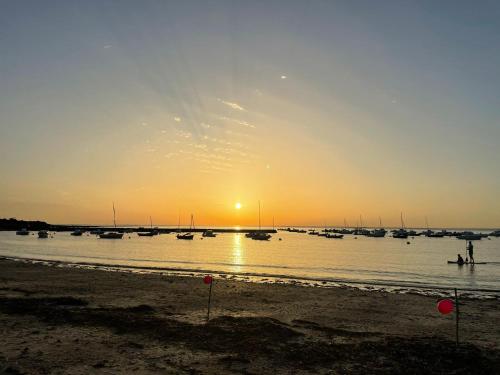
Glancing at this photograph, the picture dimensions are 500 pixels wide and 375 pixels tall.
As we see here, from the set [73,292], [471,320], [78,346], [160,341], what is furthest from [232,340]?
[73,292]

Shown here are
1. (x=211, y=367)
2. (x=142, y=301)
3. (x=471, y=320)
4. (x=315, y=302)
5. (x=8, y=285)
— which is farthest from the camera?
(x=8, y=285)

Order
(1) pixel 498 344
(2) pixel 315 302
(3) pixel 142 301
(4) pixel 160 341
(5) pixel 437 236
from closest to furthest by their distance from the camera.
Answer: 1. (4) pixel 160 341
2. (1) pixel 498 344
3. (3) pixel 142 301
4. (2) pixel 315 302
5. (5) pixel 437 236

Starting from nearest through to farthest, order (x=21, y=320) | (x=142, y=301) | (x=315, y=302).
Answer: (x=21, y=320) < (x=142, y=301) < (x=315, y=302)

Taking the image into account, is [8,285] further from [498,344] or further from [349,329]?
[498,344]

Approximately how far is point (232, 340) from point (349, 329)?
569 cm

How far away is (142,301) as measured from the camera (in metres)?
22.6

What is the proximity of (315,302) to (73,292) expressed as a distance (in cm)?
1537

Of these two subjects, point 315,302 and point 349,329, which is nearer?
point 349,329

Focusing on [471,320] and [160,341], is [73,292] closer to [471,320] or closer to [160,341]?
[160,341]

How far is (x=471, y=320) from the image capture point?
2006 centimetres

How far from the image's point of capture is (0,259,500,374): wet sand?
1158 centimetres

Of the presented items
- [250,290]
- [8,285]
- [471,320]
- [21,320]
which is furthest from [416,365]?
[8,285]

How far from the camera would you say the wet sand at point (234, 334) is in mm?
11578

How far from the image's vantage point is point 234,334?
15023 millimetres
